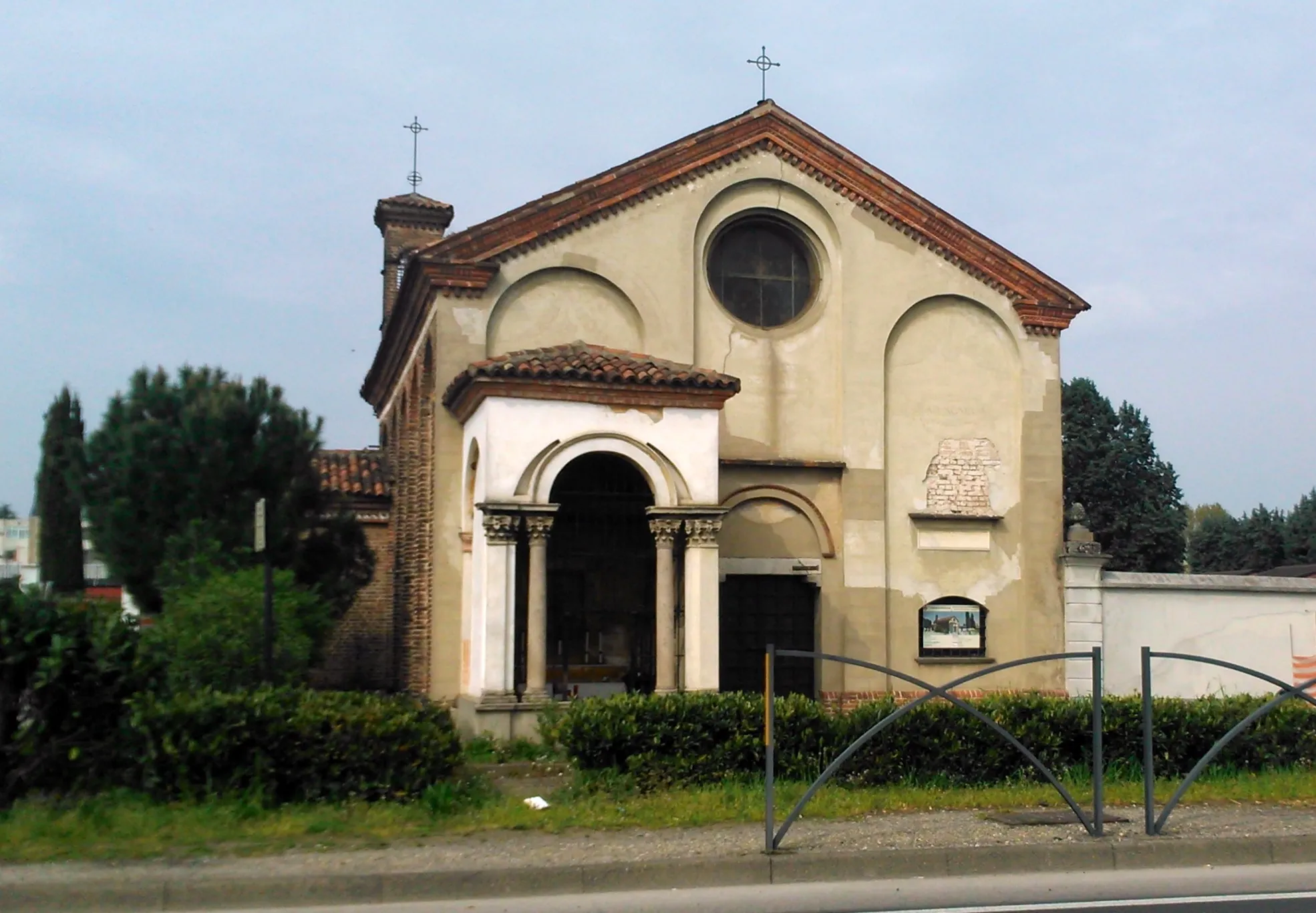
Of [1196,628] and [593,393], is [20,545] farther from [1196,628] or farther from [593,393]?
[1196,628]

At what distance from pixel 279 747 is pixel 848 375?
36.5 ft

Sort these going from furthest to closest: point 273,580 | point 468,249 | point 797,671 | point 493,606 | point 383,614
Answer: point 383,614
point 797,671
point 468,249
point 493,606
point 273,580

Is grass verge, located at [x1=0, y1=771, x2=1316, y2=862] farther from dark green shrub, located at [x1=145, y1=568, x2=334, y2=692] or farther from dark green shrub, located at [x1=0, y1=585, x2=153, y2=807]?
dark green shrub, located at [x1=145, y1=568, x2=334, y2=692]

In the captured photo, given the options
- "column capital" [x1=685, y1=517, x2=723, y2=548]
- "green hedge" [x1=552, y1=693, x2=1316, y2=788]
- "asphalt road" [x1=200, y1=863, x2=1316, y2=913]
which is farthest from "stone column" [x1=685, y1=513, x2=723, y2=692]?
"asphalt road" [x1=200, y1=863, x2=1316, y2=913]

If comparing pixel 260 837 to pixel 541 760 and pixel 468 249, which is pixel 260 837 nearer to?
pixel 541 760

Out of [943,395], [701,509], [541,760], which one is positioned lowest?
[541,760]

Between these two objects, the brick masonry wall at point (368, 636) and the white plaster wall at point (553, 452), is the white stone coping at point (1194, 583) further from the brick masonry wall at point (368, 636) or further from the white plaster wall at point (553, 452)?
the brick masonry wall at point (368, 636)

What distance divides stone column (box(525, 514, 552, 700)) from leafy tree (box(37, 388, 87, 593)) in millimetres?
17786

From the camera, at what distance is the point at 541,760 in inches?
582

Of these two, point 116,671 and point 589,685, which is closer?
point 116,671

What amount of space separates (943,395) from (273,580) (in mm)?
10754

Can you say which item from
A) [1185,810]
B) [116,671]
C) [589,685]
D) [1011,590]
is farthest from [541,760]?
[1011,590]

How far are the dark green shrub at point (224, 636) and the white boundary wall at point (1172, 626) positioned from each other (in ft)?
38.9

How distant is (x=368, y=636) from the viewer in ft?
69.9
